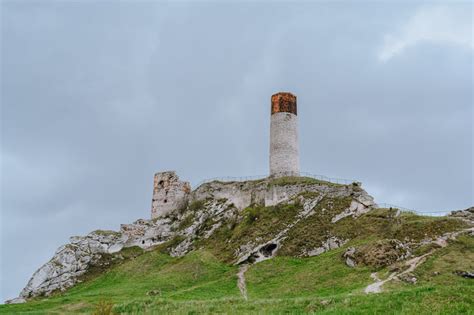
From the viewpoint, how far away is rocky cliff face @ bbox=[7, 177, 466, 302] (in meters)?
51.0

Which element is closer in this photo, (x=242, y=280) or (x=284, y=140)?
(x=242, y=280)

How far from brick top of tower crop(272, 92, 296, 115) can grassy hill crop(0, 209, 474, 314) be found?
491 inches

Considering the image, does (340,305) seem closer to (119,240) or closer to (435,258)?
(435,258)

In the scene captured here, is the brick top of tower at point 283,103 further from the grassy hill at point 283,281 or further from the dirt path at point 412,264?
the dirt path at point 412,264

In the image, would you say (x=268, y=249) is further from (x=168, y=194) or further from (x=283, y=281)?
(x=168, y=194)

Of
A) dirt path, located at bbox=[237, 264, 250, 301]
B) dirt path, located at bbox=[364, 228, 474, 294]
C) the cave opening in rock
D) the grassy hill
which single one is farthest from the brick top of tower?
dirt path, located at bbox=[364, 228, 474, 294]

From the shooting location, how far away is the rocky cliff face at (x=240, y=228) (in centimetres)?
5097

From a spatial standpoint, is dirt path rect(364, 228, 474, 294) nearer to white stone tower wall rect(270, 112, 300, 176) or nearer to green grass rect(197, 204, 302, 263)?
green grass rect(197, 204, 302, 263)

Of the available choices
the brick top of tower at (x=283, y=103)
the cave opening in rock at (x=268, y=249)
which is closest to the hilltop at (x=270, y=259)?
the cave opening in rock at (x=268, y=249)

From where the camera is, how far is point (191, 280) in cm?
4797

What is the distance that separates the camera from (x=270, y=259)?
49.6 m

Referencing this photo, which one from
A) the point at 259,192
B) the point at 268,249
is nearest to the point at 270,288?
the point at 268,249

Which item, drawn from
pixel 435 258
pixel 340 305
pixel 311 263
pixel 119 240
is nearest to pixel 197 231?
pixel 119 240

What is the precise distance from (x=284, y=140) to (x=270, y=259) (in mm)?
17217
